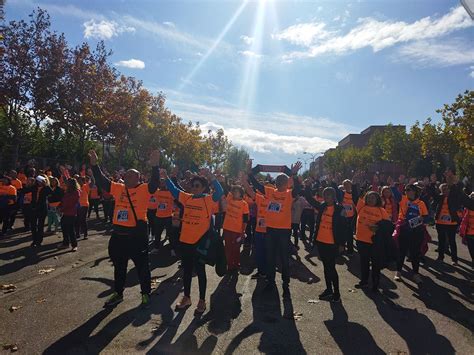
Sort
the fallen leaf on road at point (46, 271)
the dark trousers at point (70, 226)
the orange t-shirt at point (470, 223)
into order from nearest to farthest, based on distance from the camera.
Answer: the fallen leaf on road at point (46, 271), the orange t-shirt at point (470, 223), the dark trousers at point (70, 226)

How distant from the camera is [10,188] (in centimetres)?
1120

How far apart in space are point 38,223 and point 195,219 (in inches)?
242

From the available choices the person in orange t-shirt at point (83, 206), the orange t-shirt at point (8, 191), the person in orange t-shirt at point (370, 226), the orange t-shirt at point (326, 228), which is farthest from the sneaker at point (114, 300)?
the orange t-shirt at point (8, 191)

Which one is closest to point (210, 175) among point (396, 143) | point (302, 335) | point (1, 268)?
point (302, 335)

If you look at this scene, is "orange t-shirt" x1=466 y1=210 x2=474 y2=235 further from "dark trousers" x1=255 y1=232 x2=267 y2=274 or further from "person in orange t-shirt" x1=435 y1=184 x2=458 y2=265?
"dark trousers" x1=255 y1=232 x2=267 y2=274

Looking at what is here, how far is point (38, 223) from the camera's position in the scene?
9719 millimetres

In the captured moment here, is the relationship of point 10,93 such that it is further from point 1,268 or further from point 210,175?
point 210,175

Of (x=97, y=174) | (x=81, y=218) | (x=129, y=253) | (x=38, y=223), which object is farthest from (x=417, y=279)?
(x=81, y=218)

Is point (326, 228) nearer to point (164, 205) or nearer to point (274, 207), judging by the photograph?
point (274, 207)

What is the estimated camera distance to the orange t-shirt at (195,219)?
556cm

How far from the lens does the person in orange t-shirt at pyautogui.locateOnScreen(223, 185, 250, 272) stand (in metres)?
7.87

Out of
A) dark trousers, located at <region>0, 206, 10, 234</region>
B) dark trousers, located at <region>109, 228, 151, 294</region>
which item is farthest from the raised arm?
dark trousers, located at <region>0, 206, 10, 234</region>

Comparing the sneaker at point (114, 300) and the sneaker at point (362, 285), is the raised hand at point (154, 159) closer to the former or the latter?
the sneaker at point (114, 300)

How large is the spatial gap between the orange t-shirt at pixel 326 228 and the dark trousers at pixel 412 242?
2232 millimetres
